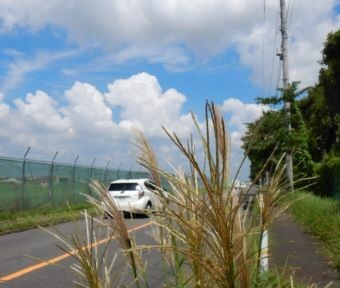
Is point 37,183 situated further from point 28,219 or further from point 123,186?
point 28,219

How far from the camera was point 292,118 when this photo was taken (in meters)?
28.7

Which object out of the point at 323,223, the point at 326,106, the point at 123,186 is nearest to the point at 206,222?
the point at 323,223

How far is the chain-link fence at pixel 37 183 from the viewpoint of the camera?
2105cm

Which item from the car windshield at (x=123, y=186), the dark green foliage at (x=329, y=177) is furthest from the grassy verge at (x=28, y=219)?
the dark green foliage at (x=329, y=177)

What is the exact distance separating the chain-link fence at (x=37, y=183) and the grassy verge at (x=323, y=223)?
23.4 ft

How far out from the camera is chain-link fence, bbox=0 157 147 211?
21.0 m

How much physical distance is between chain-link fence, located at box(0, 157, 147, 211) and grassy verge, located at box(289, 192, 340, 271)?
7130 mm

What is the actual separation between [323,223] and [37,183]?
1360cm

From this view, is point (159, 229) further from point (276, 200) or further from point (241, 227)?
point (276, 200)

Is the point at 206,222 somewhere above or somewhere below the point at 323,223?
above

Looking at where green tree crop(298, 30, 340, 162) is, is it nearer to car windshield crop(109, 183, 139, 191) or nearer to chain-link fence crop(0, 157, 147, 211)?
car windshield crop(109, 183, 139, 191)

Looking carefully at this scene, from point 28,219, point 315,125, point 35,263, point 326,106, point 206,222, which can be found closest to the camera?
point 206,222

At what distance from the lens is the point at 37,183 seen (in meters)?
23.9

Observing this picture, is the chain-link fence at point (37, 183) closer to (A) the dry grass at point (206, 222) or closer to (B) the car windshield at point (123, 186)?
(B) the car windshield at point (123, 186)
